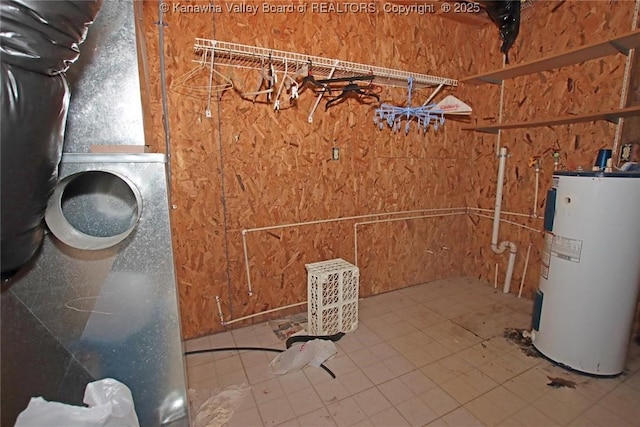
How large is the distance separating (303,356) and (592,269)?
1889 millimetres

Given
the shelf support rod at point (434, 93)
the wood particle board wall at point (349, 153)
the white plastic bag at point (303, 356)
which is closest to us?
the white plastic bag at point (303, 356)

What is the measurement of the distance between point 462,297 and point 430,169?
1373 millimetres

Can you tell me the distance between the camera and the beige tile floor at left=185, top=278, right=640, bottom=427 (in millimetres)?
1540

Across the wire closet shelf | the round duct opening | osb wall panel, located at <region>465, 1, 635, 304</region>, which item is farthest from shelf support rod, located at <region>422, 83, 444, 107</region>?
the round duct opening

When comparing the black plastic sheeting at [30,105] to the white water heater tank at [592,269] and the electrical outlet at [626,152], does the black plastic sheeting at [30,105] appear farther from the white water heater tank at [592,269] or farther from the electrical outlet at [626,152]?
the electrical outlet at [626,152]

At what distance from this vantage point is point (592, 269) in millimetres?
1743

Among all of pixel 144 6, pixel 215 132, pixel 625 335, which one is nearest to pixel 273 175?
pixel 215 132

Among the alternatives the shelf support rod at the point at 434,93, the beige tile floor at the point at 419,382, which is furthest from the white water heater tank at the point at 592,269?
the shelf support rod at the point at 434,93

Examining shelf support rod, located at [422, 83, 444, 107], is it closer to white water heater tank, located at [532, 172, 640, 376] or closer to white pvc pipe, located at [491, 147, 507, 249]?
white pvc pipe, located at [491, 147, 507, 249]

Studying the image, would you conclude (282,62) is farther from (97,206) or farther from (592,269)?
(592,269)

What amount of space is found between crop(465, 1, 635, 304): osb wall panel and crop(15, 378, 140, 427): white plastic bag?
11.0ft

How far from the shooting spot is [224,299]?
2.37 meters

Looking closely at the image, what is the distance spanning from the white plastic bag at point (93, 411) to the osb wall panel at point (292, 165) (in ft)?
4.52

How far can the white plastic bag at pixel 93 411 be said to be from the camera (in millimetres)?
745
